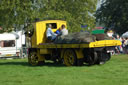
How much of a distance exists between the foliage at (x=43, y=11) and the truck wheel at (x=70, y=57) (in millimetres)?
20524

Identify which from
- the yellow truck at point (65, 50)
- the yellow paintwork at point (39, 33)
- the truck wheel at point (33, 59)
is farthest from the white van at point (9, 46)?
the yellow paintwork at point (39, 33)

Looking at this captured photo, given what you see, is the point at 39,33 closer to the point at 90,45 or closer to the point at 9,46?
the point at 90,45

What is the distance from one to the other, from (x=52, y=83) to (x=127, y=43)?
2150cm

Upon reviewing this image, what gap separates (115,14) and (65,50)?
146 feet

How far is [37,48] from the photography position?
17.2 metres

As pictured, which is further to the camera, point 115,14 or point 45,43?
point 115,14

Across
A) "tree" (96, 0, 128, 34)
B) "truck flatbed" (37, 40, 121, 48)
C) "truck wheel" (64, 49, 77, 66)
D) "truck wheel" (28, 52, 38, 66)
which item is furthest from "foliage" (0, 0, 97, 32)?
"truck wheel" (64, 49, 77, 66)

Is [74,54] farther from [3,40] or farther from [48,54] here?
[3,40]

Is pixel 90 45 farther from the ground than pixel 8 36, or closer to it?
closer to it

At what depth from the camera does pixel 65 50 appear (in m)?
15.5

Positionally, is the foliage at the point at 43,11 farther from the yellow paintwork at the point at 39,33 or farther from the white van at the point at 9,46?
the yellow paintwork at the point at 39,33

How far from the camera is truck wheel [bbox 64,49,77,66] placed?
14.9 metres

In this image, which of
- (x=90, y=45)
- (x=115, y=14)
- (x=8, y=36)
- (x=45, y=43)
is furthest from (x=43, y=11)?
(x=90, y=45)

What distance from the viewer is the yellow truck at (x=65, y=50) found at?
14.7 m
